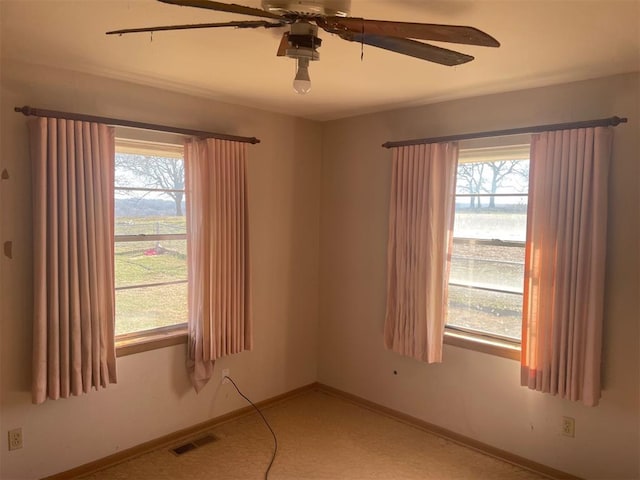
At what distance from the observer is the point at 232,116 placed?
3.59 metres

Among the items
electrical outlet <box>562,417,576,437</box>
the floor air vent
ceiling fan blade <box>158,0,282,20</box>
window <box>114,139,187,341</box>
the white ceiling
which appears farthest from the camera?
the floor air vent

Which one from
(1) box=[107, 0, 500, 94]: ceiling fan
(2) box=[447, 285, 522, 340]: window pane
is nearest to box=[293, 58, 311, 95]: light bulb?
(1) box=[107, 0, 500, 94]: ceiling fan

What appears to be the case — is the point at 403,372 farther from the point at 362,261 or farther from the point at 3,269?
the point at 3,269

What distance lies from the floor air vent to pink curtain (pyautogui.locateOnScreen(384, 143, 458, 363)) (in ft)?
5.03

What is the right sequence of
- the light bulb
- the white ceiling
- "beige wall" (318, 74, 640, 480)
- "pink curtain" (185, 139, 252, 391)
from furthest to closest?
"pink curtain" (185, 139, 252, 391) < "beige wall" (318, 74, 640, 480) < the white ceiling < the light bulb

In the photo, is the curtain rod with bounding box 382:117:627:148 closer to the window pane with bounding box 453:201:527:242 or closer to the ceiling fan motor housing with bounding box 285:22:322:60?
Result: the window pane with bounding box 453:201:527:242

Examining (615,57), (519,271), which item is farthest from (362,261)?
(615,57)

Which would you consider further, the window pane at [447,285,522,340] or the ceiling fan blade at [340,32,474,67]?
the window pane at [447,285,522,340]

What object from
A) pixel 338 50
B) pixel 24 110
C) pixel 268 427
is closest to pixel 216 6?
pixel 338 50

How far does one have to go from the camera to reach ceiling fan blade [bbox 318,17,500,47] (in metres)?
1.41

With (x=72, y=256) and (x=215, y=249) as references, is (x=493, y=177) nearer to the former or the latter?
(x=215, y=249)

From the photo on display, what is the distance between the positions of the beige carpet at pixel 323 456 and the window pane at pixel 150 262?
3.97 feet

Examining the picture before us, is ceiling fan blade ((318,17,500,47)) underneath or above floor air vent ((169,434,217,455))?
above

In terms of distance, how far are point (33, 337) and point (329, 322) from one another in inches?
95.5
